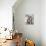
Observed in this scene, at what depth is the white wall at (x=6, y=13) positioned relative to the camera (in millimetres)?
3945

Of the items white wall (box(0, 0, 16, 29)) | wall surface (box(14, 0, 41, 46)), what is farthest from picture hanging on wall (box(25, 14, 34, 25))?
white wall (box(0, 0, 16, 29))

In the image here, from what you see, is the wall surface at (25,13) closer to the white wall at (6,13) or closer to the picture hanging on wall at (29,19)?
the picture hanging on wall at (29,19)

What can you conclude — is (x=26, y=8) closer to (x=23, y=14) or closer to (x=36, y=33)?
(x=23, y=14)

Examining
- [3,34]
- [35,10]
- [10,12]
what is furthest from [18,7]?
[3,34]

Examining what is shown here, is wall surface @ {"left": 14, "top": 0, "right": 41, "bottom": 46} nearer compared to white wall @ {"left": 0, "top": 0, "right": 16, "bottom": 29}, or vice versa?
white wall @ {"left": 0, "top": 0, "right": 16, "bottom": 29}

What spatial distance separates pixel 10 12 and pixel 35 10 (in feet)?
5.14

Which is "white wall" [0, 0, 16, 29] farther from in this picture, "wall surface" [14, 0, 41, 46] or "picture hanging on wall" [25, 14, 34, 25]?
"picture hanging on wall" [25, 14, 34, 25]

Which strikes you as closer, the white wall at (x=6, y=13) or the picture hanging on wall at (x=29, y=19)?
the white wall at (x=6, y=13)

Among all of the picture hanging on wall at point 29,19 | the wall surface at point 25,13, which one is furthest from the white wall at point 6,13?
the picture hanging on wall at point 29,19

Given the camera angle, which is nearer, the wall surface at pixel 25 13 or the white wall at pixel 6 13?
the white wall at pixel 6 13

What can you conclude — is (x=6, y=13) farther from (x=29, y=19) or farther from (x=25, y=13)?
(x=29, y=19)

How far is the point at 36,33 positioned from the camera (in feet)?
17.1

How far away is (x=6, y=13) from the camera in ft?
13.1

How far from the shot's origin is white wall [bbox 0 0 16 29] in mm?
3945
